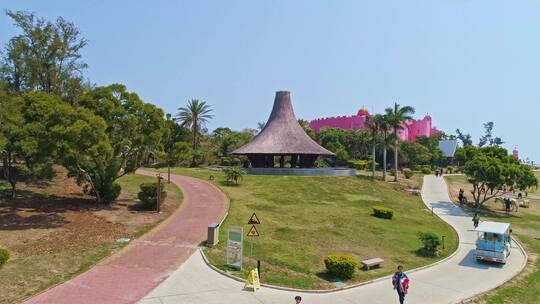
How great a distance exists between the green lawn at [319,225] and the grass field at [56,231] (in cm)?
535

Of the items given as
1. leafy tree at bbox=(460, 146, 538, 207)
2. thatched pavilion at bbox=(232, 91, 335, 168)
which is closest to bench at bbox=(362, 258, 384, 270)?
leafy tree at bbox=(460, 146, 538, 207)

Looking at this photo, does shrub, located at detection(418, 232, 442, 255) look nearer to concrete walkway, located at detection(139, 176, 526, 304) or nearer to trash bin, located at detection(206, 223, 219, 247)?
concrete walkway, located at detection(139, 176, 526, 304)

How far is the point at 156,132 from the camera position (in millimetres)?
27547

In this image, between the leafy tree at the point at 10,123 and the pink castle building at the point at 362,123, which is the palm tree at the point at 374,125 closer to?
the leafy tree at the point at 10,123

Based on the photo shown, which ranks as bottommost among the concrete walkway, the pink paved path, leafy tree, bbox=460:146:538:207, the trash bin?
the concrete walkway

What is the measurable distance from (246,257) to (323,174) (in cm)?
3096

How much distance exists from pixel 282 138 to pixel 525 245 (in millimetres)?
31501

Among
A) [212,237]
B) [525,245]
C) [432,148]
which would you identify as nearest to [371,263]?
[212,237]

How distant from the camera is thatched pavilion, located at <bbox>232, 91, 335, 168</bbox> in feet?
168

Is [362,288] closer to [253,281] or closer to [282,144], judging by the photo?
[253,281]

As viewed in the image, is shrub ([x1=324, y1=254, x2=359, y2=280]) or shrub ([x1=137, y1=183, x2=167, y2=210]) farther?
shrub ([x1=137, y1=183, x2=167, y2=210])

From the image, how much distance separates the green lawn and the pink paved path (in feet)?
5.11

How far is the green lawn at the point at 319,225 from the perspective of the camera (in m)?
18.3

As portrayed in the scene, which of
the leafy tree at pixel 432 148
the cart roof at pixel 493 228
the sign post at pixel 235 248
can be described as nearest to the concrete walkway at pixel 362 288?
the sign post at pixel 235 248
